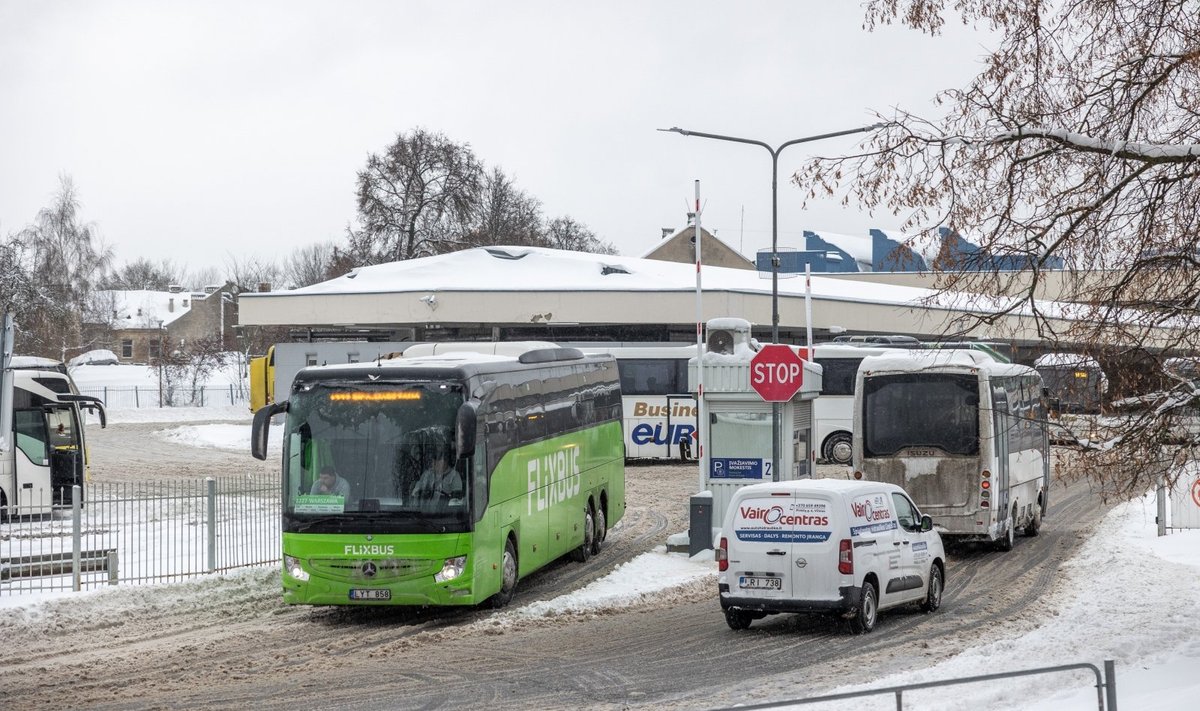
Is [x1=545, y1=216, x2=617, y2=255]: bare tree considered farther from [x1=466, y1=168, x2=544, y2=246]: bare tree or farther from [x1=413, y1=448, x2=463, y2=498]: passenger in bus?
[x1=413, y1=448, x2=463, y2=498]: passenger in bus

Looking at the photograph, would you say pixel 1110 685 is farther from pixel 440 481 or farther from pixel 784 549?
pixel 440 481

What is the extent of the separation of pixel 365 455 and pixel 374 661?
288 centimetres

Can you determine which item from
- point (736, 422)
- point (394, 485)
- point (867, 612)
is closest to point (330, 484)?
point (394, 485)

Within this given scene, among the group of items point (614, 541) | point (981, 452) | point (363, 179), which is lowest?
point (614, 541)

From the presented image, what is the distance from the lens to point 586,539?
2170 cm

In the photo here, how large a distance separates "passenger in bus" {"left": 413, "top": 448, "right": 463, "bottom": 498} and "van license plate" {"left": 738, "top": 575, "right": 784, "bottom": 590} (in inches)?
133

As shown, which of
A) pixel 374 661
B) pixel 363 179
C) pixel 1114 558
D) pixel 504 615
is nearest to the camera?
pixel 374 661

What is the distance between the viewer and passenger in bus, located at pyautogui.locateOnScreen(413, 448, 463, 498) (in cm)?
1584

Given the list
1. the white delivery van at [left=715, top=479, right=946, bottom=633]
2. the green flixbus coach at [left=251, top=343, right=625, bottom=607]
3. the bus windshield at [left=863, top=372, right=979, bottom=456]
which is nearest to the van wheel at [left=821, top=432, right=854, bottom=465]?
the bus windshield at [left=863, top=372, right=979, bottom=456]

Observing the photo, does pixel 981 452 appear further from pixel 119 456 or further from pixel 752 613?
pixel 119 456

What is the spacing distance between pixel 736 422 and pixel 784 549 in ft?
23.2

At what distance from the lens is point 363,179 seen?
7319 cm

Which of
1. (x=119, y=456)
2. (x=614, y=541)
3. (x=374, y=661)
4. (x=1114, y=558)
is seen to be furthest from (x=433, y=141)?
(x=374, y=661)

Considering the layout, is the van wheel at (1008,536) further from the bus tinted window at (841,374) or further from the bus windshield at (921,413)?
the bus tinted window at (841,374)
